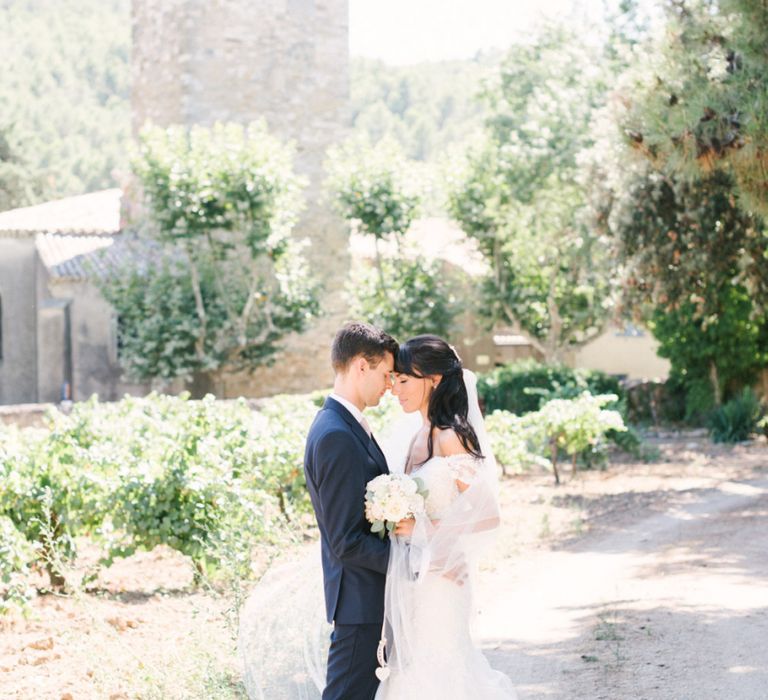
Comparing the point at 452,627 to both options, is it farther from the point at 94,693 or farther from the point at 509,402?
the point at 509,402

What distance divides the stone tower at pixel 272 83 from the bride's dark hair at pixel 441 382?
21.6 metres

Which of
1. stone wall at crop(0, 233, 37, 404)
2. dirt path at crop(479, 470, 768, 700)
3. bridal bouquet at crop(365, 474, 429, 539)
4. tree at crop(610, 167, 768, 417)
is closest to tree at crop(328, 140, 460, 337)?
stone wall at crop(0, 233, 37, 404)

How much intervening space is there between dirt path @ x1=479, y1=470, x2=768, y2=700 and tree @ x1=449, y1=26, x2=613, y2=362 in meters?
13.5

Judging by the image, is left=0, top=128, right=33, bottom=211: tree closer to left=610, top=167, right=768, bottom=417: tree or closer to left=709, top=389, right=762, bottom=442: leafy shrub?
left=709, top=389, right=762, bottom=442: leafy shrub

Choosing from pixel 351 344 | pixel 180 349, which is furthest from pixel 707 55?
pixel 180 349

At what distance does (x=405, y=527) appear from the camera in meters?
4.03

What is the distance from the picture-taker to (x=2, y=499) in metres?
7.38

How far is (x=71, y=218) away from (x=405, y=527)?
92.4 ft

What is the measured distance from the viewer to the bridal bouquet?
3.88 m

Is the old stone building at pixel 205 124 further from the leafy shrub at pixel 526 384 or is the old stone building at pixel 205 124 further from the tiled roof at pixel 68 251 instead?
the leafy shrub at pixel 526 384

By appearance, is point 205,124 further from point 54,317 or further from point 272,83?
point 54,317

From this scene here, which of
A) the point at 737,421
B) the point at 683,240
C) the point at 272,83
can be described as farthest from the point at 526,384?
the point at 272,83

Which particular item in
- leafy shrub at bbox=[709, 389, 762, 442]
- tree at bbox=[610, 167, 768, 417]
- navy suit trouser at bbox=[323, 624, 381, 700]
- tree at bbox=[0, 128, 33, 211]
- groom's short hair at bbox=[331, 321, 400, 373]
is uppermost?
tree at bbox=[0, 128, 33, 211]

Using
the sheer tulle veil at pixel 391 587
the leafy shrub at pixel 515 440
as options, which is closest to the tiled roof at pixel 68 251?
the leafy shrub at pixel 515 440
